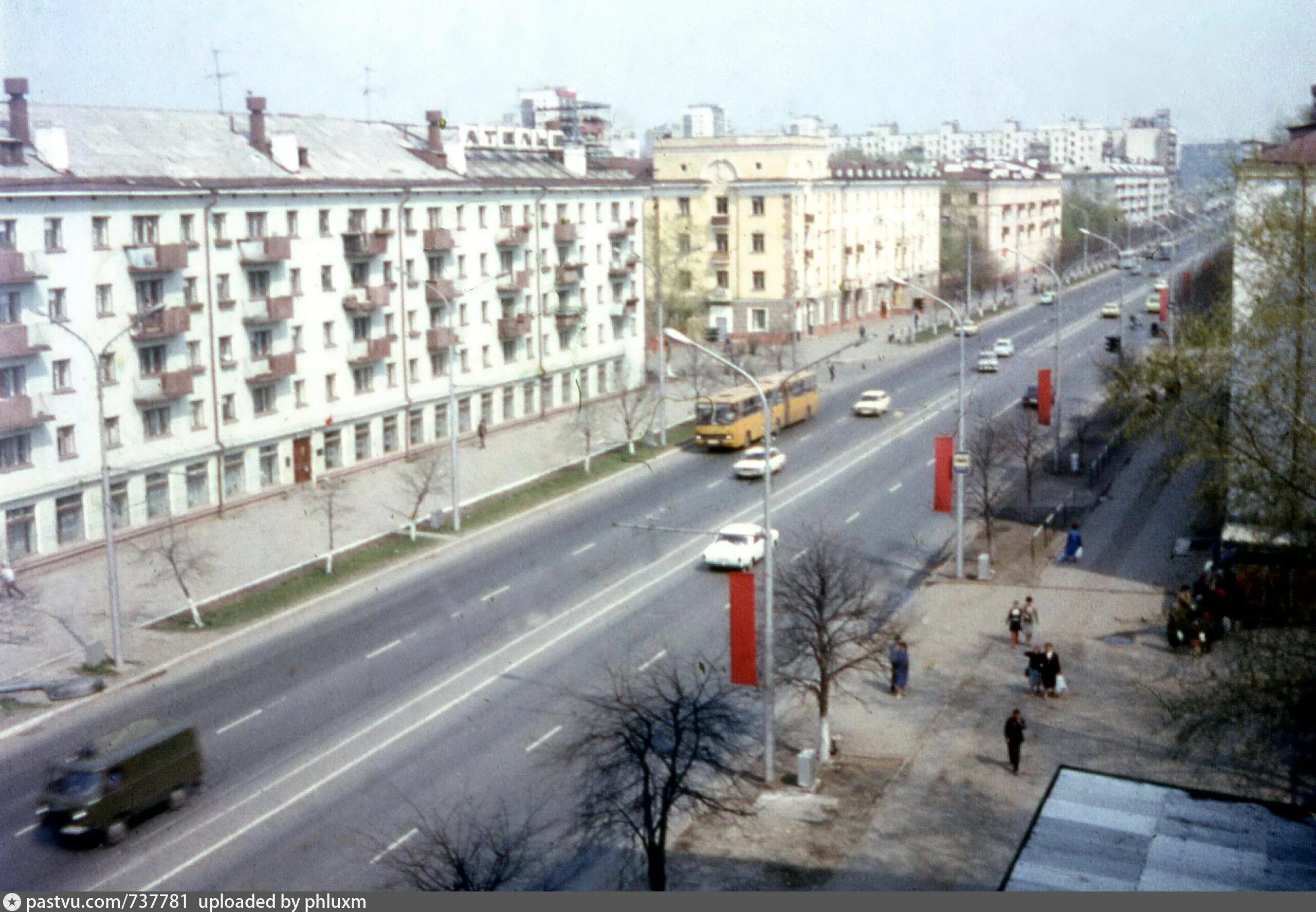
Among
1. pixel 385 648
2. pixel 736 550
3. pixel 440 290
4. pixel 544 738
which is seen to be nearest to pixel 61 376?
A: pixel 385 648

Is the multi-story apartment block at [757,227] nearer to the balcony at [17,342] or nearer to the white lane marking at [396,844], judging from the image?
the balcony at [17,342]

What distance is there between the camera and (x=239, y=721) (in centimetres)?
1343

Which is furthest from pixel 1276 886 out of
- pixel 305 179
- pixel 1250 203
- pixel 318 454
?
pixel 305 179

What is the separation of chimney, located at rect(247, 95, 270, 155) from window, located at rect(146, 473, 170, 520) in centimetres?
702

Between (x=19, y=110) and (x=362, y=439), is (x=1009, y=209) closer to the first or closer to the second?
(x=362, y=439)

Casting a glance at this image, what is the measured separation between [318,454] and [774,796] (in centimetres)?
1300

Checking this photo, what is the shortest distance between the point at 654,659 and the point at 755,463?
9.28 metres

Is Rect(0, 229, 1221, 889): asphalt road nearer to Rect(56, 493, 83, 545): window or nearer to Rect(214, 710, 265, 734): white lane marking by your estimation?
Rect(214, 710, 265, 734): white lane marking

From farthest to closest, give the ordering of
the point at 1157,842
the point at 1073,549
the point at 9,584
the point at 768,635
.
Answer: the point at 1073,549
the point at 9,584
the point at 768,635
the point at 1157,842

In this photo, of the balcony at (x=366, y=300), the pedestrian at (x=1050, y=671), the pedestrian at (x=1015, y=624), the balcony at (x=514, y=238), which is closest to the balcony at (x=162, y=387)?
→ the balcony at (x=366, y=300)

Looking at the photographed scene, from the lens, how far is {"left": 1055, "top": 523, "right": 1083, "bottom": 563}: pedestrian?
20.6m

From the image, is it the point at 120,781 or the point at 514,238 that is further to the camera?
the point at 514,238

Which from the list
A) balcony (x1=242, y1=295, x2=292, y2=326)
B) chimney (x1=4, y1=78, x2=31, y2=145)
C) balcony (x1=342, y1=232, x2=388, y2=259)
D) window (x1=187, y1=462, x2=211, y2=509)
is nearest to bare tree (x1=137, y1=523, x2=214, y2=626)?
window (x1=187, y1=462, x2=211, y2=509)

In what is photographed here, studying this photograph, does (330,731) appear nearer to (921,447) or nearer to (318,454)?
(318,454)
